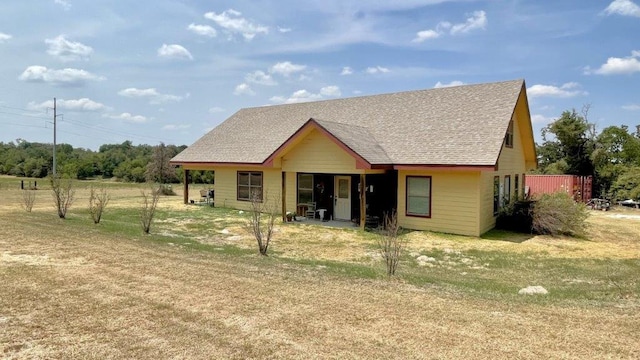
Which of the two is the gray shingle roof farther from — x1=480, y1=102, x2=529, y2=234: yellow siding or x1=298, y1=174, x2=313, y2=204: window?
x1=298, y1=174, x2=313, y2=204: window

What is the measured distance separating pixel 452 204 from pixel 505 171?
4009mm

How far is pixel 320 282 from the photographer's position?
746 cm

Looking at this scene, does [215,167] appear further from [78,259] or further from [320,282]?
[320,282]

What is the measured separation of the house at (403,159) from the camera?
14.5 metres

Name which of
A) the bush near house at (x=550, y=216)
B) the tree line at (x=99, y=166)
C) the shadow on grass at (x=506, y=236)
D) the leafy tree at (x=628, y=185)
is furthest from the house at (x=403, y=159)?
the tree line at (x=99, y=166)

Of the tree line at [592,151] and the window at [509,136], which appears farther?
the tree line at [592,151]

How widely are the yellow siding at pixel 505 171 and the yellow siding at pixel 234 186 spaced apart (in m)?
9.06

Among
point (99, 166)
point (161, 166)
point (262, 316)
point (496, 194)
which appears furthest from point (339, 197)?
point (99, 166)

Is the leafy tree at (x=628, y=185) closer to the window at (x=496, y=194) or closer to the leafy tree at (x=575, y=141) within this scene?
the leafy tree at (x=575, y=141)

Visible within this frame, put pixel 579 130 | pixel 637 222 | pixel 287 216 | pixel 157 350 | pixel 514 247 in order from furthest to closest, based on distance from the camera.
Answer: pixel 579 130 → pixel 637 222 → pixel 287 216 → pixel 514 247 → pixel 157 350

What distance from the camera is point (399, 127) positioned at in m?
17.7

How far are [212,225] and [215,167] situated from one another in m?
6.71

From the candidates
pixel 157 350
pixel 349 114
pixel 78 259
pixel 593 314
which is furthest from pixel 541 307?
pixel 349 114

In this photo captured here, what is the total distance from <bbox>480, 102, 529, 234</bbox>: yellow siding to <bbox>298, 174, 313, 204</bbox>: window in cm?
734
